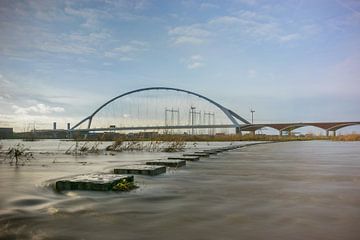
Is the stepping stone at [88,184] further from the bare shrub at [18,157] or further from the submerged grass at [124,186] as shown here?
the bare shrub at [18,157]

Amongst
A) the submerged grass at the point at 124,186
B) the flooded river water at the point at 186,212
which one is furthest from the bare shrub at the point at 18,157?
the submerged grass at the point at 124,186

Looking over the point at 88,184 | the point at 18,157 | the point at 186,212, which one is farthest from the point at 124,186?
the point at 18,157

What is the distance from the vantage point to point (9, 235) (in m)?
3.63

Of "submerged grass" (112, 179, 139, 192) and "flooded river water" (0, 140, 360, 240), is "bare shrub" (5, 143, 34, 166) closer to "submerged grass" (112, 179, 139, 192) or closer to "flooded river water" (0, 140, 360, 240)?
"flooded river water" (0, 140, 360, 240)

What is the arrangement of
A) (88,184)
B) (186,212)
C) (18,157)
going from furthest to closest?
(18,157), (88,184), (186,212)

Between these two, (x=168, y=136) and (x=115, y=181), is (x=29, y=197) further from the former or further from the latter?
(x=168, y=136)

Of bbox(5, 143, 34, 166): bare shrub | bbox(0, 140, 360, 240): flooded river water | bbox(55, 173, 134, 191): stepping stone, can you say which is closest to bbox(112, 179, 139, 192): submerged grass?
bbox(55, 173, 134, 191): stepping stone

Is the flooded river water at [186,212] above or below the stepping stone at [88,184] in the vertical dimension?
below

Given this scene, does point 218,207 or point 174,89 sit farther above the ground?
point 174,89

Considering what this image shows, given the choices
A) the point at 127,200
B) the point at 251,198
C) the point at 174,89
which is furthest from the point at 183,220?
the point at 174,89

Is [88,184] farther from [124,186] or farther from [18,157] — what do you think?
[18,157]

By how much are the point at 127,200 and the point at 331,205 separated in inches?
122

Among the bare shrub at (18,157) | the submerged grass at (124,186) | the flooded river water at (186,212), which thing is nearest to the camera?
the flooded river water at (186,212)

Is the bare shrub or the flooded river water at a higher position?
the bare shrub
